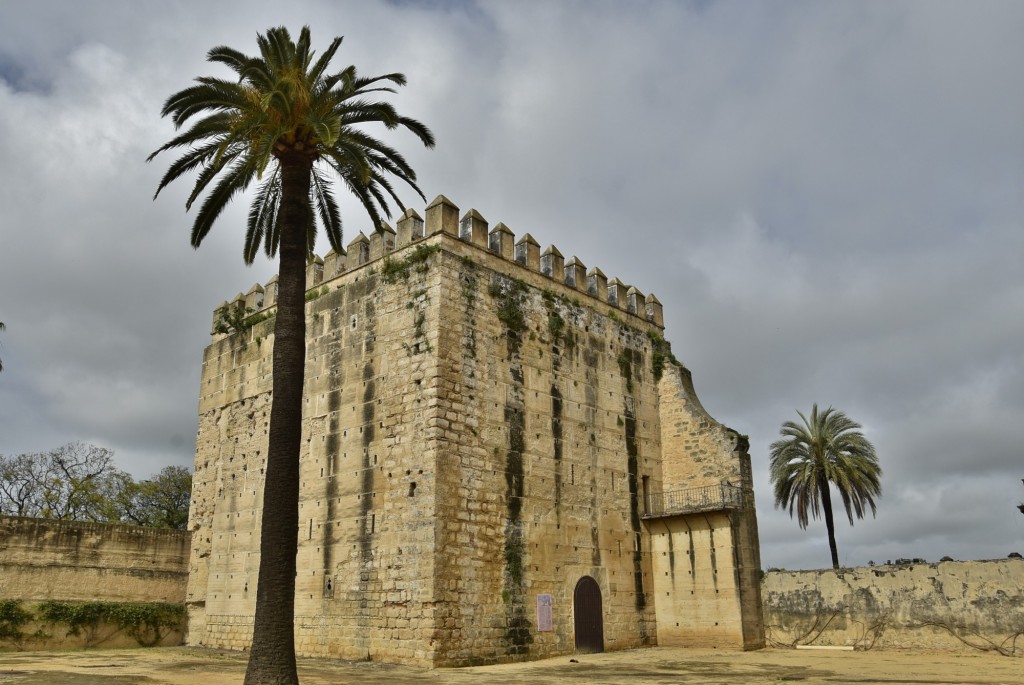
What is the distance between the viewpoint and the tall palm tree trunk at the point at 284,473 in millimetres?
11594

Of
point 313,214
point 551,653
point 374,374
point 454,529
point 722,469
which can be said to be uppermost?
point 313,214

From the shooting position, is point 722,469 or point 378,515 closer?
point 378,515

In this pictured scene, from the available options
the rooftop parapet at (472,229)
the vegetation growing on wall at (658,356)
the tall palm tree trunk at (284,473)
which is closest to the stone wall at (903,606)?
the vegetation growing on wall at (658,356)

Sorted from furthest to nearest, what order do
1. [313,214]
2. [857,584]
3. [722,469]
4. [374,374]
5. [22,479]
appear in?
[22,479], [722,469], [857,584], [374,374], [313,214]

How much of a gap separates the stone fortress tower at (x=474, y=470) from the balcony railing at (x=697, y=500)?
0.22 feet

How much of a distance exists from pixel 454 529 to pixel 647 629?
25.7 feet

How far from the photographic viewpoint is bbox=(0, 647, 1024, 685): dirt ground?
14266mm

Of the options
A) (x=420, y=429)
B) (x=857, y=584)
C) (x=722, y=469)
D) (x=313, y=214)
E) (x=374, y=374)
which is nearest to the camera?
(x=313, y=214)

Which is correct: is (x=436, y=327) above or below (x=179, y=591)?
above

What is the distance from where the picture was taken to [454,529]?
722 inches

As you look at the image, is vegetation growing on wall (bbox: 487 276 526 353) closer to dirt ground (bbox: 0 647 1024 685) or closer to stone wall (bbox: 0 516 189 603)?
dirt ground (bbox: 0 647 1024 685)

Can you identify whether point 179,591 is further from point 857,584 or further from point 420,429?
point 857,584

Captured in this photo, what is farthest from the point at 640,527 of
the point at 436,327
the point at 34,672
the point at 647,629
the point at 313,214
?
the point at 34,672

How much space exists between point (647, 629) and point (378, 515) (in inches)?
344
